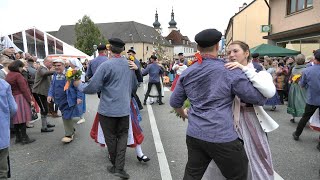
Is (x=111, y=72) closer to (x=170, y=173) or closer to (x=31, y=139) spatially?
(x=170, y=173)

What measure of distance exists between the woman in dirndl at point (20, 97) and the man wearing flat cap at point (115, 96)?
246cm

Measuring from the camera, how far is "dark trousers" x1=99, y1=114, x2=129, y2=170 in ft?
14.9

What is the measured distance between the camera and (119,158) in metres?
4.57

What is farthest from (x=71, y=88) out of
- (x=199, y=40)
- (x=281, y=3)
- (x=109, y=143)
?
(x=281, y=3)

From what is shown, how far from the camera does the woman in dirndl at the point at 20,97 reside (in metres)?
6.25

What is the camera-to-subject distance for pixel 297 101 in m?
8.18

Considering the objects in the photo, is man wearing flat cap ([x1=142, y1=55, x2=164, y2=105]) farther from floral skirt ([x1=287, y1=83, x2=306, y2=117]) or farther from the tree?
the tree

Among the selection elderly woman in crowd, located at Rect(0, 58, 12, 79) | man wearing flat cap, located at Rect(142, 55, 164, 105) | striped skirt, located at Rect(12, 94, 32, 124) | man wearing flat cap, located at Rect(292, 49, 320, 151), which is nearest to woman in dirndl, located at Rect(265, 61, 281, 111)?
man wearing flat cap, located at Rect(292, 49, 320, 151)

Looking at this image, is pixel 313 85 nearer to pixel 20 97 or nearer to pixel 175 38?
pixel 20 97

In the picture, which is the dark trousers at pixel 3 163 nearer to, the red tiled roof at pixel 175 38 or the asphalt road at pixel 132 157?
the asphalt road at pixel 132 157

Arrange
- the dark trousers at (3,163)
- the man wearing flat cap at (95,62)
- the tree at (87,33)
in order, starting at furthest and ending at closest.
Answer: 1. the tree at (87,33)
2. the man wearing flat cap at (95,62)
3. the dark trousers at (3,163)

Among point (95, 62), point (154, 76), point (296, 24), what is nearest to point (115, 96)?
point (95, 62)

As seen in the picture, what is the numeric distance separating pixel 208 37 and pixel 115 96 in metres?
2.05

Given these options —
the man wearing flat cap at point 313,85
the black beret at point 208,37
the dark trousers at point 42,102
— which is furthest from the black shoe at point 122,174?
the dark trousers at point 42,102
